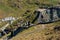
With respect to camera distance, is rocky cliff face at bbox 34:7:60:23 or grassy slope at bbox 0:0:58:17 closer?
rocky cliff face at bbox 34:7:60:23

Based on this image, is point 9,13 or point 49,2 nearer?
point 9,13

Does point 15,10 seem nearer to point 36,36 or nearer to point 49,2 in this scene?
point 49,2

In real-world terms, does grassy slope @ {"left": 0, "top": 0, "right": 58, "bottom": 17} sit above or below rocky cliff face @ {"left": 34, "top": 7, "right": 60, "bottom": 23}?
below

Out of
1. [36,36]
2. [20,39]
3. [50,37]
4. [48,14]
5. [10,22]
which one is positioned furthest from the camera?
[10,22]

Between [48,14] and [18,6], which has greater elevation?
[48,14]

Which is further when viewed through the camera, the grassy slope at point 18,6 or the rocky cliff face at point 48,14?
the grassy slope at point 18,6

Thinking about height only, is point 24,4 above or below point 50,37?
below

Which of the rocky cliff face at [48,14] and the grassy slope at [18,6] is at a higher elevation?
the rocky cliff face at [48,14]

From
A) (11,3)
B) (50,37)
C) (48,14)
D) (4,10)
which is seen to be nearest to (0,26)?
(48,14)

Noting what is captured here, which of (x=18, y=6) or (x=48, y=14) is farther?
(x=18, y=6)

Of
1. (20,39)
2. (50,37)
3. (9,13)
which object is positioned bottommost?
(9,13)

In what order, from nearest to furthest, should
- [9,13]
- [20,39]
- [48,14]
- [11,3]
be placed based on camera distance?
[20,39]
[48,14]
[9,13]
[11,3]
